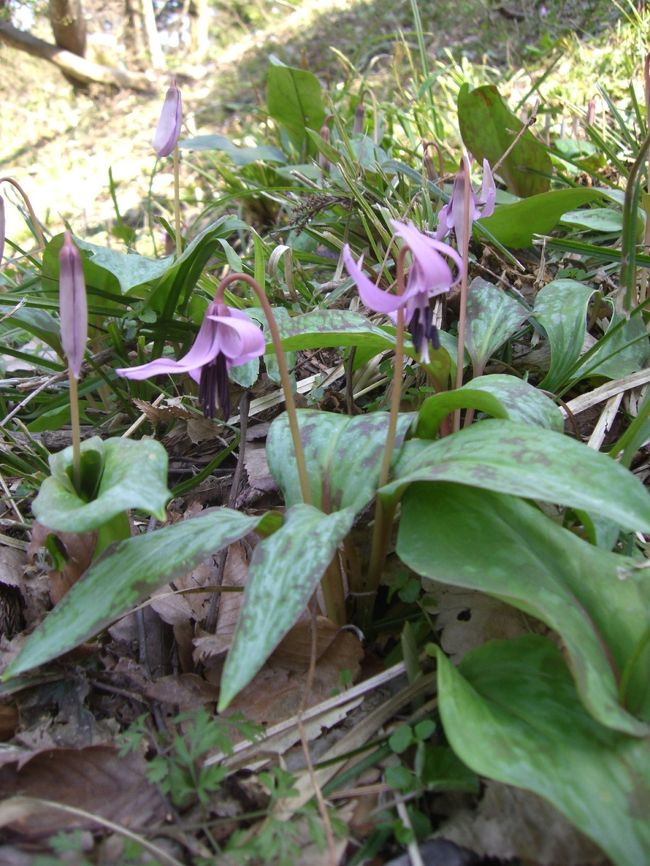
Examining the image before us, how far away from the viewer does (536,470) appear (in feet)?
2.97

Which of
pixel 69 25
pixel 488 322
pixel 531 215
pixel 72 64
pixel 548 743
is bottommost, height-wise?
pixel 548 743

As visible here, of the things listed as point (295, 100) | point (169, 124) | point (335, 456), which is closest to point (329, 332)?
point (335, 456)

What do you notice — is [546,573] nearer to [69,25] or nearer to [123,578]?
[123,578]

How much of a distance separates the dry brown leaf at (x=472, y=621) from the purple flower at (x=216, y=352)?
503 mm

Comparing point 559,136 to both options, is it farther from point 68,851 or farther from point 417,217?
point 68,851

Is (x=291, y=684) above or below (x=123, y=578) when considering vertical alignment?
below

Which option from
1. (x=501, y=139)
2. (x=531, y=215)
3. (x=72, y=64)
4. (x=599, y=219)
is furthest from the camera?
(x=72, y=64)

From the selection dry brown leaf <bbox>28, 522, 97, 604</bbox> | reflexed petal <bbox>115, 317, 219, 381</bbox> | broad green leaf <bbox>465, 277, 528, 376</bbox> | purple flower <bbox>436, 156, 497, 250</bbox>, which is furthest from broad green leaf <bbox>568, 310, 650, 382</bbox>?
dry brown leaf <bbox>28, 522, 97, 604</bbox>

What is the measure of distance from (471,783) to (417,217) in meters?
1.73

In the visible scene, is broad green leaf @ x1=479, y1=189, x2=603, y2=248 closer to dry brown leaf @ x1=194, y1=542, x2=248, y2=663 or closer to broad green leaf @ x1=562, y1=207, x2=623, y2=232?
broad green leaf @ x1=562, y1=207, x2=623, y2=232

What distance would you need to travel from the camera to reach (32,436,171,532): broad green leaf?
94 centimetres

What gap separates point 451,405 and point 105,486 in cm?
62

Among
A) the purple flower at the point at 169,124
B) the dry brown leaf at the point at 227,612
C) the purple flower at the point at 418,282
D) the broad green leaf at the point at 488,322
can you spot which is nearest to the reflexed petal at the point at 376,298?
the purple flower at the point at 418,282

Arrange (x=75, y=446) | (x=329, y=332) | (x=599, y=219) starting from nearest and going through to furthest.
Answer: (x=75, y=446) < (x=329, y=332) < (x=599, y=219)
